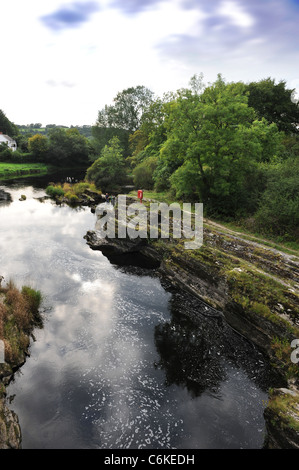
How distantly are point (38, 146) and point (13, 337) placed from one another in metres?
85.9

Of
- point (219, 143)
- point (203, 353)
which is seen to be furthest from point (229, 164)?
point (203, 353)

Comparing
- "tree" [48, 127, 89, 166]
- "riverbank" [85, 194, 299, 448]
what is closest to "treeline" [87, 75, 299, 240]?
"riverbank" [85, 194, 299, 448]

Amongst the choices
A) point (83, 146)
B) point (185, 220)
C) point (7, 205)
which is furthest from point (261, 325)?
point (83, 146)

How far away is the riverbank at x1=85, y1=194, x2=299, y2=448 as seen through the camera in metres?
8.41

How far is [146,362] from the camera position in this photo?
11.5 m

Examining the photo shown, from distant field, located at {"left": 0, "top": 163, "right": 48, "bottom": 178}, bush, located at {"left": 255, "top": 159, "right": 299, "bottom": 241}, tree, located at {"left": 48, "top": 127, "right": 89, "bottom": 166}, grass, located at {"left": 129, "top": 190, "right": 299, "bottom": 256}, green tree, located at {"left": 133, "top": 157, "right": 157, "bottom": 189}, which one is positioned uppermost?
tree, located at {"left": 48, "top": 127, "right": 89, "bottom": 166}

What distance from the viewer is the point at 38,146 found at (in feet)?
275

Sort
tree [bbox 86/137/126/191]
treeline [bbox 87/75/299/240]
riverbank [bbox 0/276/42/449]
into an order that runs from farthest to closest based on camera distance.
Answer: tree [bbox 86/137/126/191] < treeline [bbox 87/75/299/240] < riverbank [bbox 0/276/42/449]

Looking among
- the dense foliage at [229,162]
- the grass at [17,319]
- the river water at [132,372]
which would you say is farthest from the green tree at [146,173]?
the grass at [17,319]

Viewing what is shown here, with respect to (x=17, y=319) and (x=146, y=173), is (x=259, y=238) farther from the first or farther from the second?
(x=146, y=173)

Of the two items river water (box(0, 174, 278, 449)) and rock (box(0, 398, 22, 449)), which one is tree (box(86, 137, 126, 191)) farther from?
rock (box(0, 398, 22, 449))

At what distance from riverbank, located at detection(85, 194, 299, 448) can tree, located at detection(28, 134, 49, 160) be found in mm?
78673

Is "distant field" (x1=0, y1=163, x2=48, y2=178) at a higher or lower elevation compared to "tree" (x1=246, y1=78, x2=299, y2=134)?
lower

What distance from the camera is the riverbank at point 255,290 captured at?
8414 millimetres
